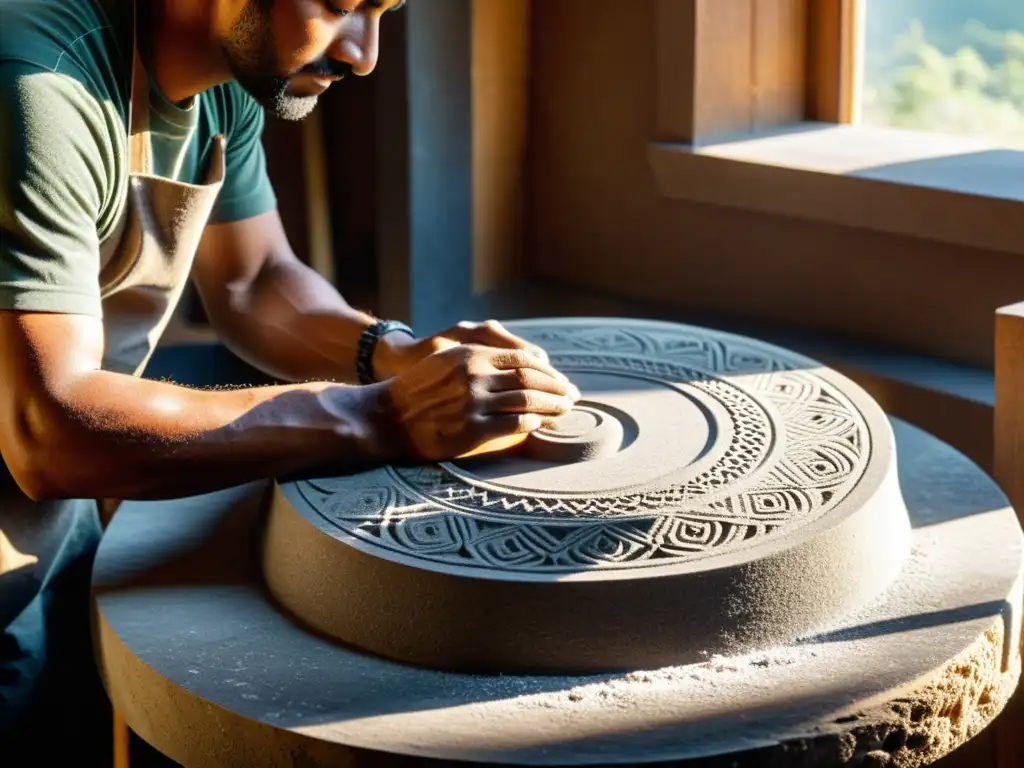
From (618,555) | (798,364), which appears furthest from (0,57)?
(798,364)

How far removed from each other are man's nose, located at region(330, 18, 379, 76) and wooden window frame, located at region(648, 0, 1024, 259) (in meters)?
0.91

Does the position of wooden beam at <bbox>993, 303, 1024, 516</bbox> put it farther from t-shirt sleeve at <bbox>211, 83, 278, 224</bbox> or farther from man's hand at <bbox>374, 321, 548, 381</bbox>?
t-shirt sleeve at <bbox>211, 83, 278, 224</bbox>

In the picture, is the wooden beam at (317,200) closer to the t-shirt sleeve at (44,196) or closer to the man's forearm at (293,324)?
the man's forearm at (293,324)

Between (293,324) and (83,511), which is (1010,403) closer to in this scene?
(293,324)

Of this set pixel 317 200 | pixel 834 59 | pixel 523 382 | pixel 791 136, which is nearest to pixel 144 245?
pixel 523 382

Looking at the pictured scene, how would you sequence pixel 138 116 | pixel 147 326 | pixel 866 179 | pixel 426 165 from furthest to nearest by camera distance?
pixel 426 165, pixel 866 179, pixel 147 326, pixel 138 116

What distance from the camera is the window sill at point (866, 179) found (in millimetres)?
2143

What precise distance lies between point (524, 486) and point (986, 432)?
0.87 m

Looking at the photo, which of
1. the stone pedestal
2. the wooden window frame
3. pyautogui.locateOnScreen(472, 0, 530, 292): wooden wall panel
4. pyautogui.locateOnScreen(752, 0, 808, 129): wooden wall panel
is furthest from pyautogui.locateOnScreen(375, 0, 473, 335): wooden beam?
the stone pedestal

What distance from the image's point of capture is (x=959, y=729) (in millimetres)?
1451

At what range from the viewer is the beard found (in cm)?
164

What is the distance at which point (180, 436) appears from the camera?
1.54m

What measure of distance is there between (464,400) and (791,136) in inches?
44.6

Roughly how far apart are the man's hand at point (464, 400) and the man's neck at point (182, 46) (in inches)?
17.3
